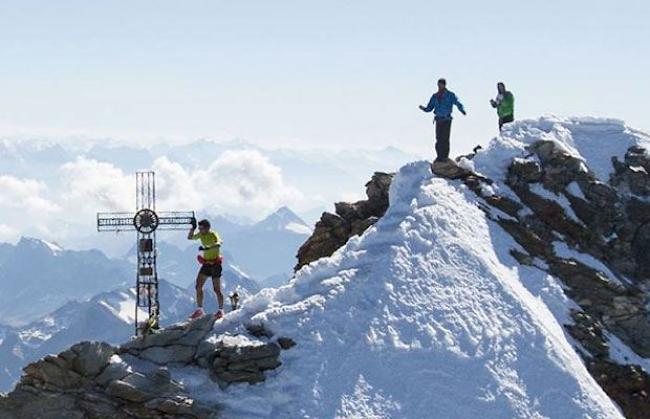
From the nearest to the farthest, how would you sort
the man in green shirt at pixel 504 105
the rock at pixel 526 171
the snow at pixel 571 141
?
the rock at pixel 526 171, the snow at pixel 571 141, the man in green shirt at pixel 504 105

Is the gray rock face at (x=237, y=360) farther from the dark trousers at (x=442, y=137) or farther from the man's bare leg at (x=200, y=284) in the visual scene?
the dark trousers at (x=442, y=137)

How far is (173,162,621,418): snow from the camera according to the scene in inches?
992

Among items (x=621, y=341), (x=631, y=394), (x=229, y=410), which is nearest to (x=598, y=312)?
(x=621, y=341)

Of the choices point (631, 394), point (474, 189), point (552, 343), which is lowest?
point (631, 394)

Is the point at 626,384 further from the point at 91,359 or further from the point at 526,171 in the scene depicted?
the point at 91,359

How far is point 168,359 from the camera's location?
25516 mm

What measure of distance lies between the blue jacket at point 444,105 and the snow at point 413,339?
6.97 metres

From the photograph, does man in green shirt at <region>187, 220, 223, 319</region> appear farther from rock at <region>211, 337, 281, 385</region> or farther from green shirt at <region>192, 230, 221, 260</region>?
rock at <region>211, 337, 281, 385</region>

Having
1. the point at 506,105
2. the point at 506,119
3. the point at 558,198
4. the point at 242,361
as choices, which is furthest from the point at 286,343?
the point at 506,105

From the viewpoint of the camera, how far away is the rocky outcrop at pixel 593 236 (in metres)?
30.1

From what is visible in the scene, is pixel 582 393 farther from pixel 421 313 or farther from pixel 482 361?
pixel 421 313

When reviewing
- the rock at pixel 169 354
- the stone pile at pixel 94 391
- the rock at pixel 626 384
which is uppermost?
the rock at pixel 169 354

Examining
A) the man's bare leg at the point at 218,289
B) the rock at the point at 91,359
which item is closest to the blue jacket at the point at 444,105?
the man's bare leg at the point at 218,289

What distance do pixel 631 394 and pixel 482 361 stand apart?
5.90 metres
